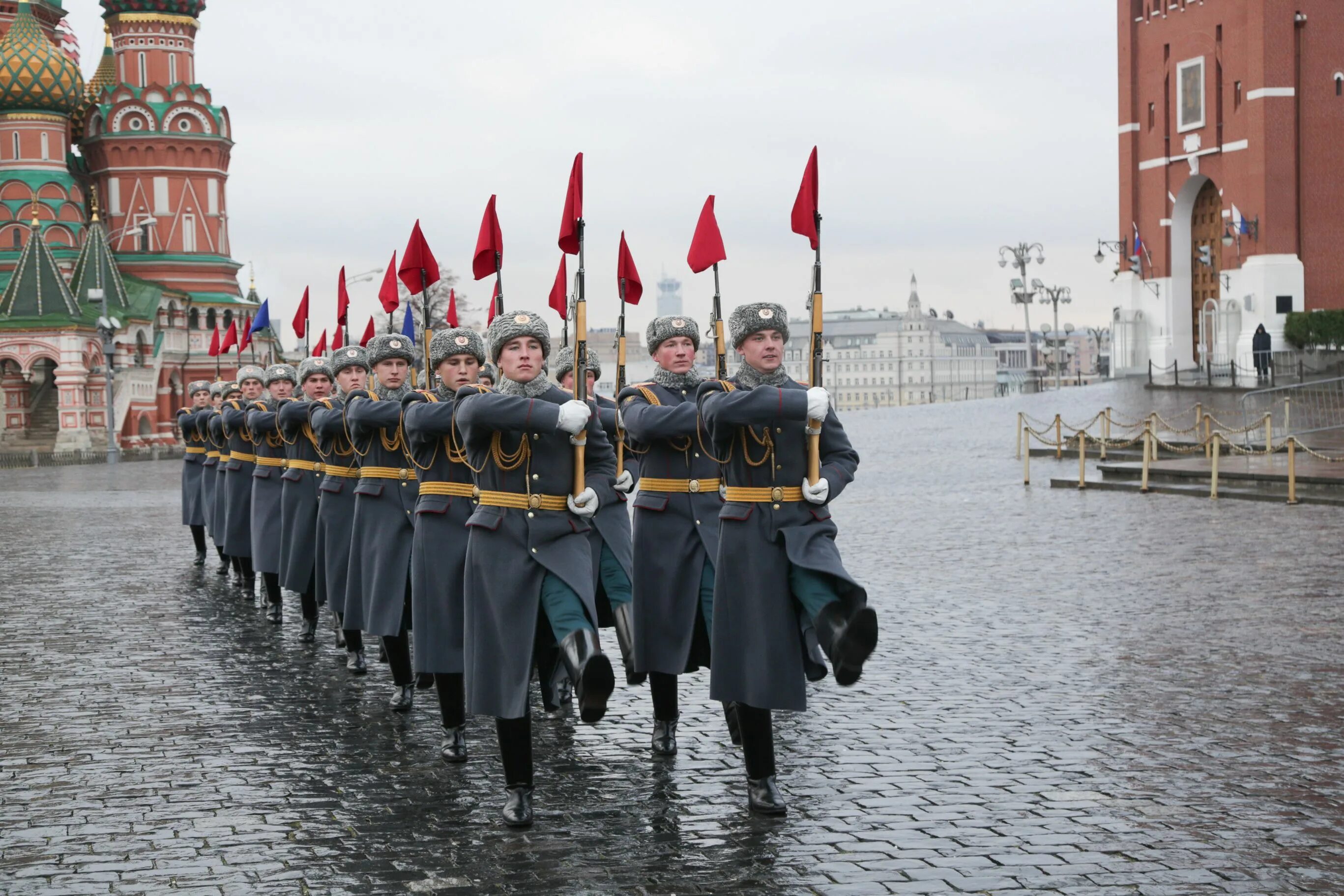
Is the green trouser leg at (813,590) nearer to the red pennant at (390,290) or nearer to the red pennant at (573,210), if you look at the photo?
the red pennant at (573,210)

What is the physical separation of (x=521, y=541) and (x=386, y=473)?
2.68 metres

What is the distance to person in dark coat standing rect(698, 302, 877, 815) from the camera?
6.19m

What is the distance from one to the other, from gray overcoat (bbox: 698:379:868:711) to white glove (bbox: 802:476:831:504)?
0.05m

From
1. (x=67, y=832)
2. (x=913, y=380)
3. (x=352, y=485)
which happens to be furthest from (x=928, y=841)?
(x=913, y=380)

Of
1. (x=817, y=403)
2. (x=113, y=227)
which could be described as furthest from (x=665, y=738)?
(x=113, y=227)

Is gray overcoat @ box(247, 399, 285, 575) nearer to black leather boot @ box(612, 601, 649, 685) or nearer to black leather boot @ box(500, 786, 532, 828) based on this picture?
black leather boot @ box(612, 601, 649, 685)

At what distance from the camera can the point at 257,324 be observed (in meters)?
18.3

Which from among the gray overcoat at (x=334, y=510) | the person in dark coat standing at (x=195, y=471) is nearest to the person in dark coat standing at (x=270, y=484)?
the gray overcoat at (x=334, y=510)

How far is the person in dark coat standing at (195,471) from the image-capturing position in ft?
53.0

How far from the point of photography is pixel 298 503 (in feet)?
35.2

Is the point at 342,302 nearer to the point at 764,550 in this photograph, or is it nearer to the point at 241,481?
the point at 241,481

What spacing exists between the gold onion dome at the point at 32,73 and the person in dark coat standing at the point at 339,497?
5428cm

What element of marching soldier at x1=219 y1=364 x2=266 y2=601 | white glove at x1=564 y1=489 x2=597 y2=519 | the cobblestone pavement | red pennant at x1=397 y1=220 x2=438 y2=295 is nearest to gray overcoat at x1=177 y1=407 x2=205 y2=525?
marching soldier at x1=219 y1=364 x2=266 y2=601

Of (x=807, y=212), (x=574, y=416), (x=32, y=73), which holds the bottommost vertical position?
(x=574, y=416)
